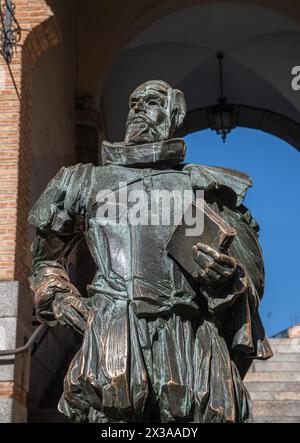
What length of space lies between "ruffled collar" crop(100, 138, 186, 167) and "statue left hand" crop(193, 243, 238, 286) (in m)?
0.48

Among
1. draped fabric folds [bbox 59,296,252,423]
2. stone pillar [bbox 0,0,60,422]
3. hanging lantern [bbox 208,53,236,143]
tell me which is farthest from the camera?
hanging lantern [bbox 208,53,236,143]

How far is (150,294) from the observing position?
2824 mm

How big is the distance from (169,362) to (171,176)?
0.66 meters

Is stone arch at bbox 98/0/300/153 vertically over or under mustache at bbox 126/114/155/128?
over

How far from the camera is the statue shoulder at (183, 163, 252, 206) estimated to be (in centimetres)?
308

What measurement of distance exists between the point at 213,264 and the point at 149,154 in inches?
22.0

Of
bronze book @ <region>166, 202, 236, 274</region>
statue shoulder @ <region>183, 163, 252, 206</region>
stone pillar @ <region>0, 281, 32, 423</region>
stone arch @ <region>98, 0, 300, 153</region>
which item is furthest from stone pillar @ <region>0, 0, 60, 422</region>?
bronze book @ <region>166, 202, 236, 274</region>

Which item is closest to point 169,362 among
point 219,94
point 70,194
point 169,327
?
point 169,327

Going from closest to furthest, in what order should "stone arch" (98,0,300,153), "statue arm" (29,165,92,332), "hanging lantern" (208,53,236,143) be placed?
1. "statue arm" (29,165,92,332)
2. "stone arch" (98,0,300,153)
3. "hanging lantern" (208,53,236,143)

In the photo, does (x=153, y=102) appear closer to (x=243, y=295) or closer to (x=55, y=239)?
(x=55, y=239)

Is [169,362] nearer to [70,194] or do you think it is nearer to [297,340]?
[70,194]

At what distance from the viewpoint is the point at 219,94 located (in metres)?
19.4

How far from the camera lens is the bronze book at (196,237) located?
2.75 meters

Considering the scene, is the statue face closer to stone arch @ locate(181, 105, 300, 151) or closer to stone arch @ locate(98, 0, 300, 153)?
stone arch @ locate(98, 0, 300, 153)
